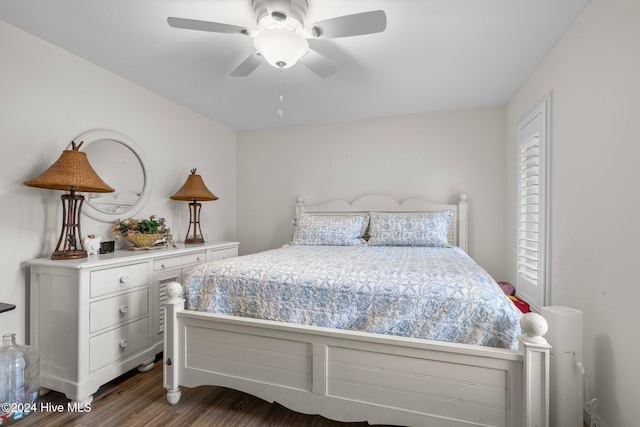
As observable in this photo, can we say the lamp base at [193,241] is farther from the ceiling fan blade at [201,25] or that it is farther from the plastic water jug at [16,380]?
the ceiling fan blade at [201,25]

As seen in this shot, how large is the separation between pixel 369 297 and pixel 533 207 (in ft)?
6.01

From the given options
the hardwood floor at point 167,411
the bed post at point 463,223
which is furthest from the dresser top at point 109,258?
the bed post at point 463,223

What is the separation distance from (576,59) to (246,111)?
9.27ft

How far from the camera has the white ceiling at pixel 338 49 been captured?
171cm

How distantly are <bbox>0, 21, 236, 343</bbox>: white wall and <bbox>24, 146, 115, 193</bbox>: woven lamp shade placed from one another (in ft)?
0.63

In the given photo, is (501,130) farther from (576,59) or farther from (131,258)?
(131,258)

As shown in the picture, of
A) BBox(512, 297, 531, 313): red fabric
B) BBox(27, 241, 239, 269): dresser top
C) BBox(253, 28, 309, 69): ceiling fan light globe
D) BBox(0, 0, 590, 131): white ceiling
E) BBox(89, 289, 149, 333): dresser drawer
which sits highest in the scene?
BBox(0, 0, 590, 131): white ceiling

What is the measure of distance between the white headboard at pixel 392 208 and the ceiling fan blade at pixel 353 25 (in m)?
2.10

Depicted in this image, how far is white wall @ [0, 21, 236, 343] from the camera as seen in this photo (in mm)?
1869

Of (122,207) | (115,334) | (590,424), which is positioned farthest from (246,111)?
(590,424)

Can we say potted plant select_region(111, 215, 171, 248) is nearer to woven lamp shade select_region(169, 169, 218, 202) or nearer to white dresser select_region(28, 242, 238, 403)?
white dresser select_region(28, 242, 238, 403)

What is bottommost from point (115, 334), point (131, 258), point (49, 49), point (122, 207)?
point (115, 334)

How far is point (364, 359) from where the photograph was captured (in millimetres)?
1456

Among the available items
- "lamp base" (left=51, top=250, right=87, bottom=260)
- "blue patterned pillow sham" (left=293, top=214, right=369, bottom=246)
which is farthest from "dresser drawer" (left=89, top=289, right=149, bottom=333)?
"blue patterned pillow sham" (left=293, top=214, right=369, bottom=246)
